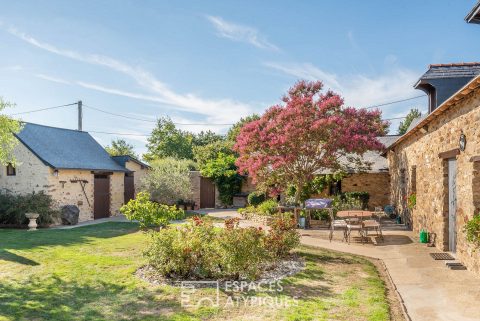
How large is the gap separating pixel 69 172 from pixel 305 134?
38.3ft

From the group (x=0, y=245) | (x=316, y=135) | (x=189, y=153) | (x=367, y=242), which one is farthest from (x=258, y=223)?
(x=189, y=153)

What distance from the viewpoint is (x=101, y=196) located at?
795 inches

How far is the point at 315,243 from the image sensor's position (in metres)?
11.6

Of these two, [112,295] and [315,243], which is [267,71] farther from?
[112,295]

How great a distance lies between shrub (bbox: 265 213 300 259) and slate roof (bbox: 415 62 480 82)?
6718 mm

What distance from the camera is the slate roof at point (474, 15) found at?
658cm

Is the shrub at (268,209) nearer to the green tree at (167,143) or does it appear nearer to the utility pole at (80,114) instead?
the utility pole at (80,114)

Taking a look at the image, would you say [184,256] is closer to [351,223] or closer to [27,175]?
[351,223]

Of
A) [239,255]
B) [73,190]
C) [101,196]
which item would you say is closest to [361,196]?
[101,196]

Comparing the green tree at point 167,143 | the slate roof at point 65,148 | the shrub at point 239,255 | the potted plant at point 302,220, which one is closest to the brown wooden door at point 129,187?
the slate roof at point 65,148

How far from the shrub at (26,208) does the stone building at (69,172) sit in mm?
557

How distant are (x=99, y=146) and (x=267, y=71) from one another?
12632mm

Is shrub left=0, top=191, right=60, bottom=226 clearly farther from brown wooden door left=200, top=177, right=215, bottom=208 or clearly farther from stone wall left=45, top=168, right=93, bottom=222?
brown wooden door left=200, top=177, right=215, bottom=208

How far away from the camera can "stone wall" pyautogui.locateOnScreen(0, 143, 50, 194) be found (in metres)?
17.0
